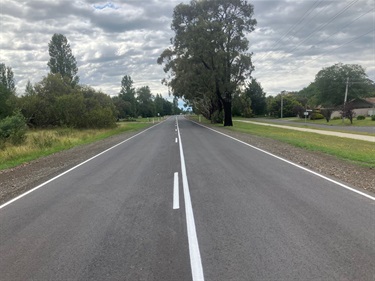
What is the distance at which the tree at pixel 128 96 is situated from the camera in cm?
11250

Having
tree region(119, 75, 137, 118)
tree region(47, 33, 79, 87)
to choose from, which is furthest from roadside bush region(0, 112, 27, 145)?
tree region(119, 75, 137, 118)

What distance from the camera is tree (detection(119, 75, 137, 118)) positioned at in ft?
369

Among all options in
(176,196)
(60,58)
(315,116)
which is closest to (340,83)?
(315,116)

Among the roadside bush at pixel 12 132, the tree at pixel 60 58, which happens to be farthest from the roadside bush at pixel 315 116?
the roadside bush at pixel 12 132

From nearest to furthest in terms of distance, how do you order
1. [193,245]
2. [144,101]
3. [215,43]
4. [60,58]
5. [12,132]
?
[193,245], [12,132], [215,43], [60,58], [144,101]

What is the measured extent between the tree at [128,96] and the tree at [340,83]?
60732mm

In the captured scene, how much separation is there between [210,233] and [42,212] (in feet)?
11.7

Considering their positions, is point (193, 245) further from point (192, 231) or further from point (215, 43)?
point (215, 43)

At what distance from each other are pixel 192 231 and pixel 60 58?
238 ft

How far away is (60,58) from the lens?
229 feet

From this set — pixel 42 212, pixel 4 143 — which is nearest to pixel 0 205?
pixel 42 212

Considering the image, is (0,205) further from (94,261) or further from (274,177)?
(274,177)

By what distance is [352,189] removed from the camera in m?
7.71

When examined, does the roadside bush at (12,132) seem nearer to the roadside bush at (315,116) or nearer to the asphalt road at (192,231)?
the asphalt road at (192,231)
